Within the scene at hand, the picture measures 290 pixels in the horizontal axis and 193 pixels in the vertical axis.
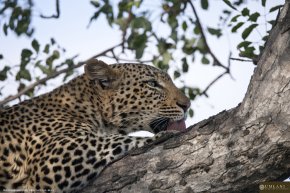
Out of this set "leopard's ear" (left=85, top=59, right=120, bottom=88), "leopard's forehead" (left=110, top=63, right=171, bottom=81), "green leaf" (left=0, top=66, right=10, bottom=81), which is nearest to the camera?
"leopard's ear" (left=85, top=59, right=120, bottom=88)

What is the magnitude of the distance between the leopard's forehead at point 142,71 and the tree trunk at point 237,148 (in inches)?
104

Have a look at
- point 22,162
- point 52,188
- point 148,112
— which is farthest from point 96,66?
point 52,188

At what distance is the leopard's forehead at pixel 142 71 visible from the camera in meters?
7.45

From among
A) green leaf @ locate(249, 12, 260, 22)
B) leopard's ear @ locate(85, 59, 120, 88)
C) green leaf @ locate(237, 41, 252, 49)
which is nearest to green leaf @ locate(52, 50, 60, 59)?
leopard's ear @ locate(85, 59, 120, 88)

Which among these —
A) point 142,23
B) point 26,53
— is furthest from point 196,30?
point 26,53

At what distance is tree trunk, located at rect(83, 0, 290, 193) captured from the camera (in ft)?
14.2

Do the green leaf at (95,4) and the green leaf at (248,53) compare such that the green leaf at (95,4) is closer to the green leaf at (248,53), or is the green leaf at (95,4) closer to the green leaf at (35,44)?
the green leaf at (35,44)

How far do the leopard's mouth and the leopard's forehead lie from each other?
0.66m

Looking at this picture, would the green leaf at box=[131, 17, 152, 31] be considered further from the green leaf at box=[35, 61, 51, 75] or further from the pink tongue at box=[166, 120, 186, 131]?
the green leaf at box=[35, 61, 51, 75]

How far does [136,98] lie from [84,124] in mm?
1056

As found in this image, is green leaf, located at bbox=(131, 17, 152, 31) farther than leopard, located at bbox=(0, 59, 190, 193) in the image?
Yes

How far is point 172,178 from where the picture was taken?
4.66 m

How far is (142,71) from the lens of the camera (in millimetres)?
7504

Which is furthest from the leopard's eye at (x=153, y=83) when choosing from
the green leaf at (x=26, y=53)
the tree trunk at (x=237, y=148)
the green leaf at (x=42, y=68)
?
the tree trunk at (x=237, y=148)
